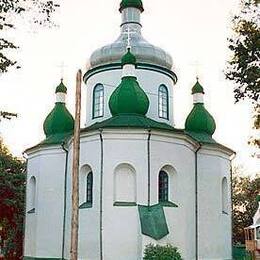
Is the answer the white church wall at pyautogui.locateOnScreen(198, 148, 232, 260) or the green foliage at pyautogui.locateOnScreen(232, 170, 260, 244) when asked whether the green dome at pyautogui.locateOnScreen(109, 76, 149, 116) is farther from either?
the green foliage at pyautogui.locateOnScreen(232, 170, 260, 244)

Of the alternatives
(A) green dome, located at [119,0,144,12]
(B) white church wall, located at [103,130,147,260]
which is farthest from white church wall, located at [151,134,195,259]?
(A) green dome, located at [119,0,144,12]

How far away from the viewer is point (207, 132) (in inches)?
1037

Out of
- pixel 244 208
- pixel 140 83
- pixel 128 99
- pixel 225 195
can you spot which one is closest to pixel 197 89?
pixel 140 83

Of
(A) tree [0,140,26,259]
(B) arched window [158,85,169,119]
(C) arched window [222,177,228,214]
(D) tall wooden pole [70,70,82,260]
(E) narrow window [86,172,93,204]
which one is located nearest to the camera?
(D) tall wooden pole [70,70,82,260]

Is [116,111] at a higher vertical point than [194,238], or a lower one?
higher

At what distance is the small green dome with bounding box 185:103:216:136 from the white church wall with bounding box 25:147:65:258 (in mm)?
7031

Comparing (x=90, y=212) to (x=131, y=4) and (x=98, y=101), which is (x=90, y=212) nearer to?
(x=98, y=101)

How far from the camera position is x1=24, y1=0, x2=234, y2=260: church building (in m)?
20.6

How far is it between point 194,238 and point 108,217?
15.4 feet

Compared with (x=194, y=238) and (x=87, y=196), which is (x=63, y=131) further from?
(x=194, y=238)

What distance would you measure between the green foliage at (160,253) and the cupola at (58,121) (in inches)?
363

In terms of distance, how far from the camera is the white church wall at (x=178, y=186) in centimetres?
2120

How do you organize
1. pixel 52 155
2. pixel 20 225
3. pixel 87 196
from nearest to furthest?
pixel 87 196, pixel 52 155, pixel 20 225

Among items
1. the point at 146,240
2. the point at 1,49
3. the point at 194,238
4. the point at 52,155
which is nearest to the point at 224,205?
the point at 194,238
